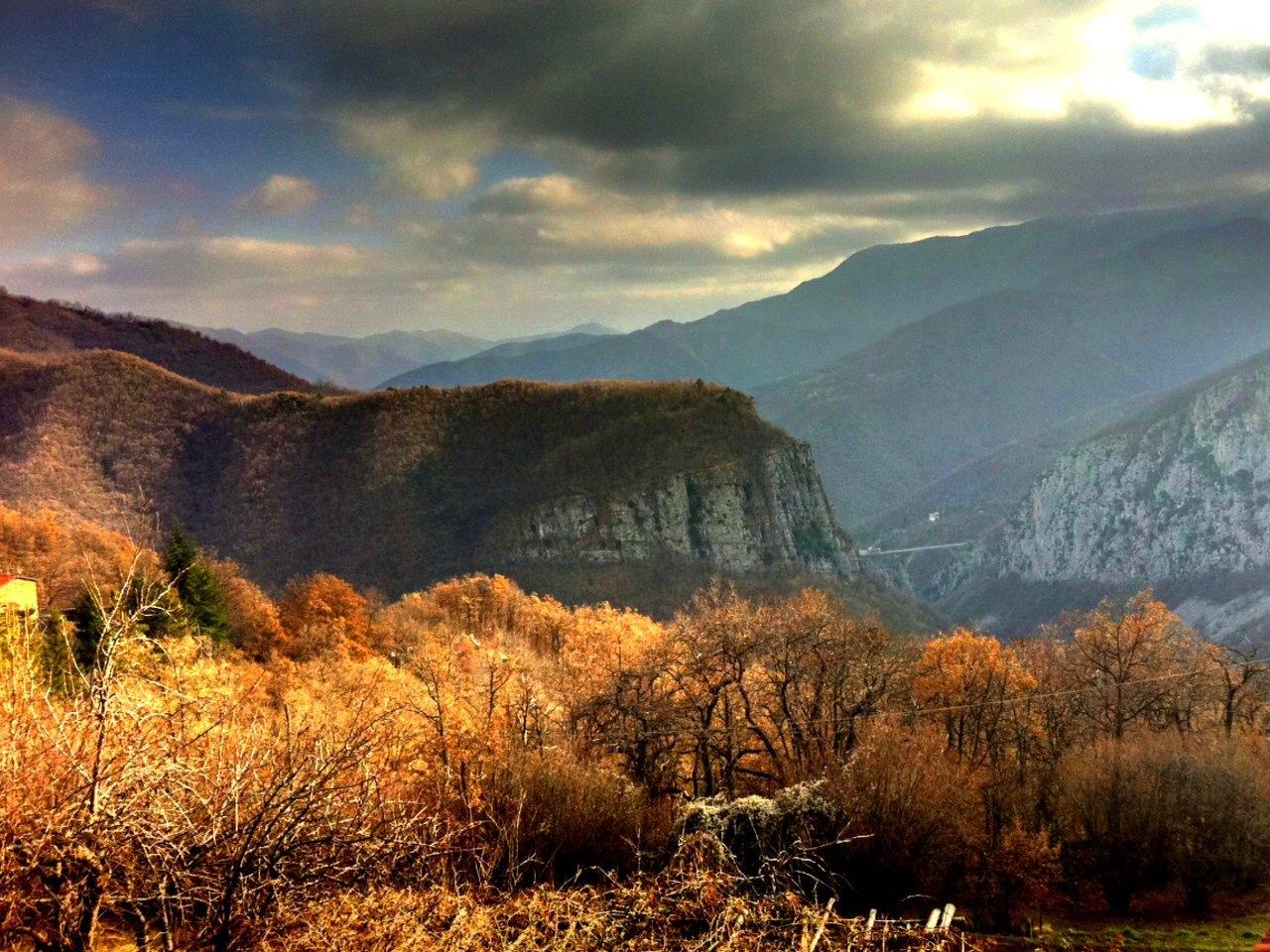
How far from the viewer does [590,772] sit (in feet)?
88.9

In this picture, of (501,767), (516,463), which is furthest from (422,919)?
(516,463)

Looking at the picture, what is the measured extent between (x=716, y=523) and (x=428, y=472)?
49281 mm

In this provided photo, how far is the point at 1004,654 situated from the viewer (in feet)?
188

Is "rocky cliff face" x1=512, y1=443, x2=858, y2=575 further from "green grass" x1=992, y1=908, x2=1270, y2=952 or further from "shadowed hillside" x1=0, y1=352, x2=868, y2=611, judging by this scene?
"green grass" x1=992, y1=908, x2=1270, y2=952

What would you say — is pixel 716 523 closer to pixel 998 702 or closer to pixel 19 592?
pixel 998 702

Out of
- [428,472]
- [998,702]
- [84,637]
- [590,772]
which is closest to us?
[590,772]

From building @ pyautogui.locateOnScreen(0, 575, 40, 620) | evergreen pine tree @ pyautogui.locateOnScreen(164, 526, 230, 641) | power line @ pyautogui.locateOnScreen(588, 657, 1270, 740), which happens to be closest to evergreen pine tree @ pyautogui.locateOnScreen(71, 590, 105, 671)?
building @ pyautogui.locateOnScreen(0, 575, 40, 620)

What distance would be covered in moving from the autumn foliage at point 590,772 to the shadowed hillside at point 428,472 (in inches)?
2834

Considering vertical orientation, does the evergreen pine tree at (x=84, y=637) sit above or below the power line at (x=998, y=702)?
above

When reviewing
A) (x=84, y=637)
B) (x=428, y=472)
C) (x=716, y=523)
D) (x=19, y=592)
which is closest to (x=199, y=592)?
(x=84, y=637)

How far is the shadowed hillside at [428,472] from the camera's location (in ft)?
450

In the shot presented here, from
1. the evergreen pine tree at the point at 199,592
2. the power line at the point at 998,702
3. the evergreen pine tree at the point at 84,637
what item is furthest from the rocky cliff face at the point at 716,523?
the power line at the point at 998,702

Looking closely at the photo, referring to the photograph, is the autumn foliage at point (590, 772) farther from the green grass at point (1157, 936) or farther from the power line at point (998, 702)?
the green grass at point (1157, 936)

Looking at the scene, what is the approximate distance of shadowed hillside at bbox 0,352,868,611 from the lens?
137125 mm
